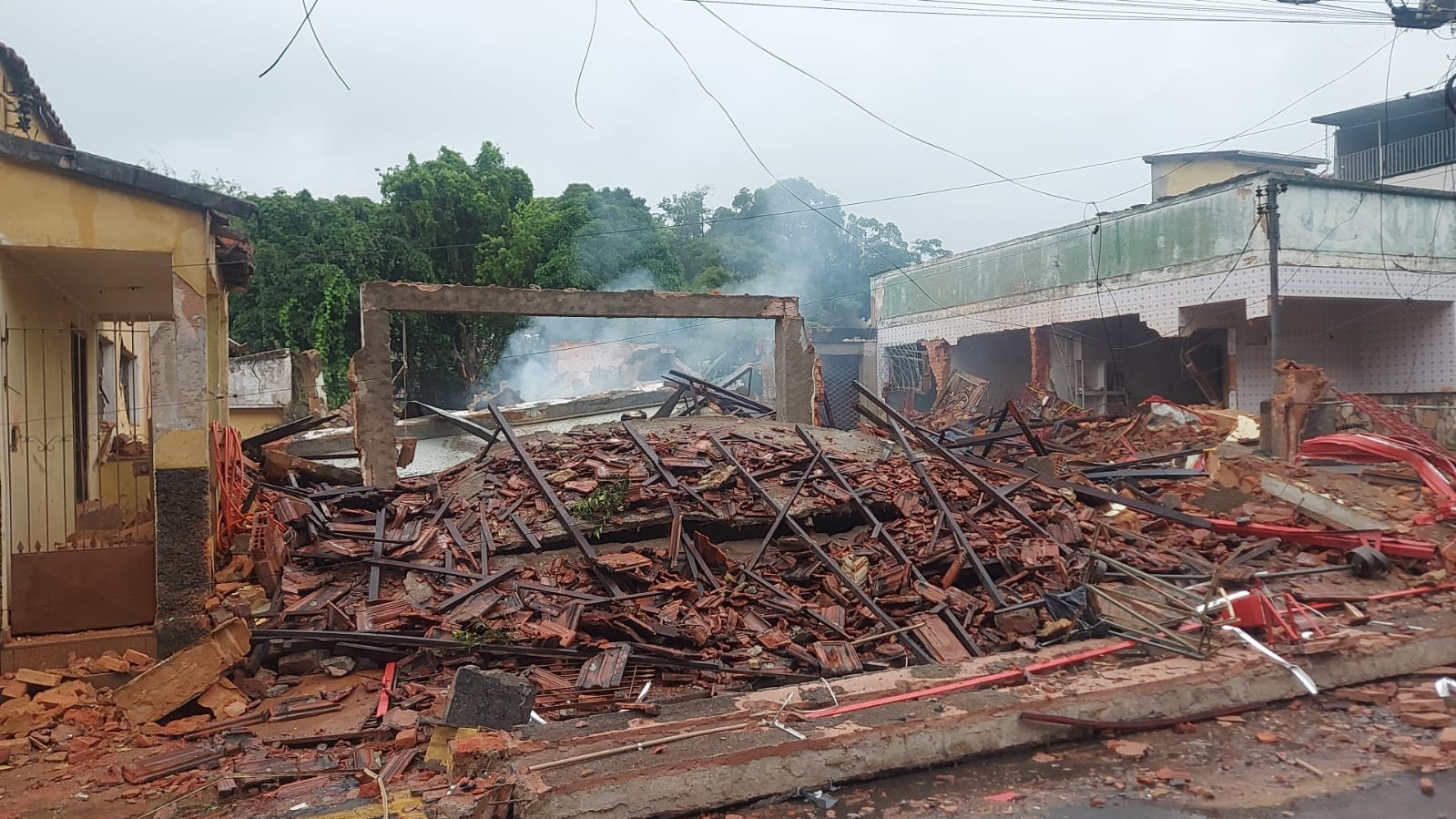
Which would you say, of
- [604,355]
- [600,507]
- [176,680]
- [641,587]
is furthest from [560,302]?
[604,355]

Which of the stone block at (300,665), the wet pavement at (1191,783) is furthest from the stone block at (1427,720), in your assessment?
the stone block at (300,665)

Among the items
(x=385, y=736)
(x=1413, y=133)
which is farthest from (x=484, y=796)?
(x=1413, y=133)

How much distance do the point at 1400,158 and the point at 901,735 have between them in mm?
30323

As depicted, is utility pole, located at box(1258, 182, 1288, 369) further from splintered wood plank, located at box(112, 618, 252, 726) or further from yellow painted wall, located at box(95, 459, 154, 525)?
yellow painted wall, located at box(95, 459, 154, 525)

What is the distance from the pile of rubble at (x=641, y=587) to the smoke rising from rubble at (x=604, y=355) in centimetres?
1745

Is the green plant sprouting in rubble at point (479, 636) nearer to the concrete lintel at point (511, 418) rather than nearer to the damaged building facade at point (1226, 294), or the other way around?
the concrete lintel at point (511, 418)

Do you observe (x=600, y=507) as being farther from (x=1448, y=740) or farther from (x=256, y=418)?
(x=256, y=418)

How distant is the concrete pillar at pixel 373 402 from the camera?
11.4 m

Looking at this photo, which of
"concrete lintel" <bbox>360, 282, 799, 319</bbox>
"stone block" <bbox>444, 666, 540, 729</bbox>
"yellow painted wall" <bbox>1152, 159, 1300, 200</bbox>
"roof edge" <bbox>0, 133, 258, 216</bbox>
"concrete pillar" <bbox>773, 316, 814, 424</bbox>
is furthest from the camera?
"yellow painted wall" <bbox>1152, 159, 1300, 200</bbox>

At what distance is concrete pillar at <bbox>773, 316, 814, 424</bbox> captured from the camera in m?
14.4

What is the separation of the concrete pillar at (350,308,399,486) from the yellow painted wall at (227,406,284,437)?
10.2 meters

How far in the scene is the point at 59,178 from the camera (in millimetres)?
7016

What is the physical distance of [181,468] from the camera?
730 centimetres

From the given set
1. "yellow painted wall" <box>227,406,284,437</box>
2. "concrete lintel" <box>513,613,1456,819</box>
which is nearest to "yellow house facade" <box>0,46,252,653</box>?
"concrete lintel" <box>513,613,1456,819</box>
